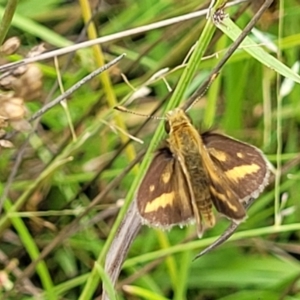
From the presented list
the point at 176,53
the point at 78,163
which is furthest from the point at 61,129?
the point at 176,53

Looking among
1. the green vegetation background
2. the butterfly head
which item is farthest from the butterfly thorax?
the green vegetation background

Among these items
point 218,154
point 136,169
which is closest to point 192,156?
point 218,154

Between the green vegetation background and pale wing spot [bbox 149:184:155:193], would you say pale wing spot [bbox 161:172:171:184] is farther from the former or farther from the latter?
the green vegetation background

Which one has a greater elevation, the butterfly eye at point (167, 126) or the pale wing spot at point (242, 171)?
the butterfly eye at point (167, 126)

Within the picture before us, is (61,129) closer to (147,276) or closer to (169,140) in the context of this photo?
(147,276)

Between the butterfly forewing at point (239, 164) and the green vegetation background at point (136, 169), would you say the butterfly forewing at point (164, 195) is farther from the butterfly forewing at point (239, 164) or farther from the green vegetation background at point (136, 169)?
the green vegetation background at point (136, 169)

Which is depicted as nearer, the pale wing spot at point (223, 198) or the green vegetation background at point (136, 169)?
the pale wing spot at point (223, 198)

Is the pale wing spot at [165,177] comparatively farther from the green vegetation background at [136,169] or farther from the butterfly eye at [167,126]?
the green vegetation background at [136,169]

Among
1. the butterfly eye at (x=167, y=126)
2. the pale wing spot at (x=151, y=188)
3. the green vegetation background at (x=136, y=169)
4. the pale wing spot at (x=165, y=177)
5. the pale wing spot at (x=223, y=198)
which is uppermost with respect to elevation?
the butterfly eye at (x=167, y=126)

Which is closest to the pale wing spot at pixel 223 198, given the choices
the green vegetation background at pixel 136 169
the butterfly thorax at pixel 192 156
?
the butterfly thorax at pixel 192 156
